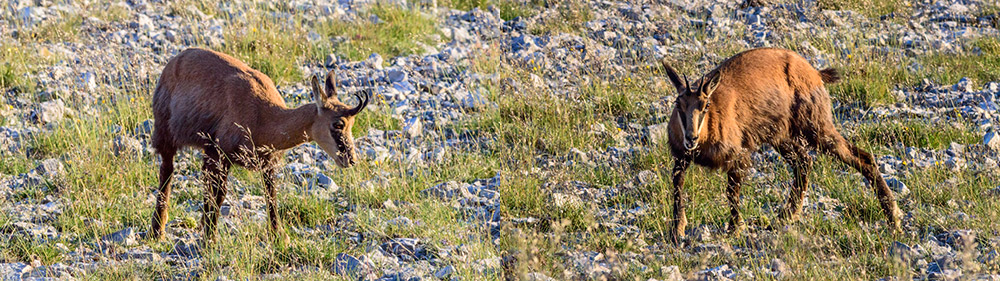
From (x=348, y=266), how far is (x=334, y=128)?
865 mm

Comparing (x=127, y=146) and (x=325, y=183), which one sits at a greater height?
(x=127, y=146)

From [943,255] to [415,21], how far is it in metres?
7.20

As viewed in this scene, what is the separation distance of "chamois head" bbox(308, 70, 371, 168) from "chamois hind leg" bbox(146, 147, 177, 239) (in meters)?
1.17

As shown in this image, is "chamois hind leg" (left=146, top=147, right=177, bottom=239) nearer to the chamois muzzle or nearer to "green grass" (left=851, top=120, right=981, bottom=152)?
the chamois muzzle

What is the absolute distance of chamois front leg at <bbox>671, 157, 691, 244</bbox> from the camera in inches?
255

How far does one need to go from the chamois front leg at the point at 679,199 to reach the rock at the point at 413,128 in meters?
2.70

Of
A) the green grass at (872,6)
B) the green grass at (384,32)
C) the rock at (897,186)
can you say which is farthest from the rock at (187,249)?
the green grass at (872,6)

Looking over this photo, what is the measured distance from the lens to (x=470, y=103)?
9391mm

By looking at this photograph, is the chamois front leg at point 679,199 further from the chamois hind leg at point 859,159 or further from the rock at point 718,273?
the chamois hind leg at point 859,159

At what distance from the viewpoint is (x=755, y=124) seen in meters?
6.98

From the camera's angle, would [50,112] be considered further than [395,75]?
No

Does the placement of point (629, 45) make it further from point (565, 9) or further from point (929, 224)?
point (929, 224)

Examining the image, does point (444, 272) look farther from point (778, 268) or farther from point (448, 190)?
point (778, 268)

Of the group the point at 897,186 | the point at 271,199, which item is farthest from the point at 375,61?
the point at 897,186
